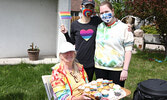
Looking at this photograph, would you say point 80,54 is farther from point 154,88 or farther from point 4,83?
point 4,83

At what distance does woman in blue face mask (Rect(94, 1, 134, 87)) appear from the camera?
232 centimetres

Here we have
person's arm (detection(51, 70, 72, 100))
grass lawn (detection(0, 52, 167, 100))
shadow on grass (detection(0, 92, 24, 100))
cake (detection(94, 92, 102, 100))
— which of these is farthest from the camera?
grass lawn (detection(0, 52, 167, 100))

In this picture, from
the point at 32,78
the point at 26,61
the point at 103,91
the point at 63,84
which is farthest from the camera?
the point at 26,61

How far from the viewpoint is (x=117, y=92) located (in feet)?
6.75

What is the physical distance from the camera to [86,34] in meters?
2.55

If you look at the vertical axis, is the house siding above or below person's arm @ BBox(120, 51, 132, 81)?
above

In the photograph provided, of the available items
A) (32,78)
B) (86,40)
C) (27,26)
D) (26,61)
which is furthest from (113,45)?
(27,26)

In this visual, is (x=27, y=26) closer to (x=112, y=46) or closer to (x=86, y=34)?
(x=86, y=34)

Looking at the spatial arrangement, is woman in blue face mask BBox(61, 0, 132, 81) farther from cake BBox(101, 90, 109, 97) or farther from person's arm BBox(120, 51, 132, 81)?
cake BBox(101, 90, 109, 97)

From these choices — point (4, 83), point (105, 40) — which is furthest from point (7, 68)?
point (105, 40)

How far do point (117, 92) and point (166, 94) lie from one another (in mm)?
655

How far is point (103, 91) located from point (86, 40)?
Answer: 0.85 metres

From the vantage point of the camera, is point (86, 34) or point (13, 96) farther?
point (13, 96)

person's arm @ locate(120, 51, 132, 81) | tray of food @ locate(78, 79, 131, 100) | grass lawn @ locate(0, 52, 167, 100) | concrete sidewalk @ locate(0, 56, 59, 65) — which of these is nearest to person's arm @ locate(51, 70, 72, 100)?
tray of food @ locate(78, 79, 131, 100)
